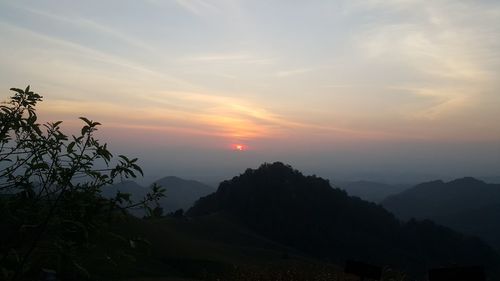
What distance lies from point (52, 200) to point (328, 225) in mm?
139117

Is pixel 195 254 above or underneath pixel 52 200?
underneath

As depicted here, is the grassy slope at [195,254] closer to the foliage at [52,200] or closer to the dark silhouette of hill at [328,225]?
the foliage at [52,200]

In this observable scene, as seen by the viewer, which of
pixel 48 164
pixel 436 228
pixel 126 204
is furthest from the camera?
pixel 436 228

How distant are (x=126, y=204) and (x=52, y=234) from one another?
0.70 metres

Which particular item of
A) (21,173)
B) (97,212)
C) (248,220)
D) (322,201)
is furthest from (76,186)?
(322,201)

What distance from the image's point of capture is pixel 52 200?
3.69 metres

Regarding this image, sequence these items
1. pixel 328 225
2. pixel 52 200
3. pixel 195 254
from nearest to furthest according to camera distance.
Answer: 1. pixel 52 200
2. pixel 195 254
3. pixel 328 225

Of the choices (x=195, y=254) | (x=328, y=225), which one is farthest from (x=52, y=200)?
(x=328, y=225)

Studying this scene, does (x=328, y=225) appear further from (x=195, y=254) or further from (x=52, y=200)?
(x=52, y=200)

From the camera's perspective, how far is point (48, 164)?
371cm

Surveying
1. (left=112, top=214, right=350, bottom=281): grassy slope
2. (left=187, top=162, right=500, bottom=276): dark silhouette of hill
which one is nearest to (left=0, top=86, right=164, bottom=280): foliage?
(left=112, top=214, right=350, bottom=281): grassy slope

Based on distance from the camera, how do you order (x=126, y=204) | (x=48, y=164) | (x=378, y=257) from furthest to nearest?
1. (x=378, y=257)
2. (x=126, y=204)
3. (x=48, y=164)

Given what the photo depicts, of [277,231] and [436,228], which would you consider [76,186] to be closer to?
[277,231]

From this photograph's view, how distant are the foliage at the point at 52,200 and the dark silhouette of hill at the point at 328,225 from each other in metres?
121
